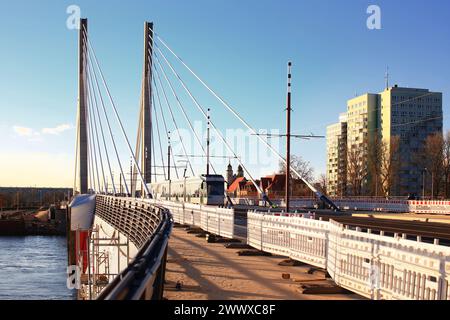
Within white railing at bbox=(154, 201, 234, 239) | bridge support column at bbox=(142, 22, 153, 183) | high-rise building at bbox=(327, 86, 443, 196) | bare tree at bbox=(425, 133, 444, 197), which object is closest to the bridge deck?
white railing at bbox=(154, 201, 234, 239)

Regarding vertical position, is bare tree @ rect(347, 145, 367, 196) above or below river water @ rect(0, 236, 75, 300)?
above

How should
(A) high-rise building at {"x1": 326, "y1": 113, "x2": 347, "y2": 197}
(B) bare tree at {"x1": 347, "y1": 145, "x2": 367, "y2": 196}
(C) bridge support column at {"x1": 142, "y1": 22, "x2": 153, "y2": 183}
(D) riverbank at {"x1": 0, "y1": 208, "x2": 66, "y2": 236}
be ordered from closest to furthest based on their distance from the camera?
1. (C) bridge support column at {"x1": 142, "y1": 22, "x2": 153, "y2": 183}
2. (B) bare tree at {"x1": 347, "y1": 145, "x2": 367, "y2": 196}
3. (D) riverbank at {"x1": 0, "y1": 208, "x2": 66, "y2": 236}
4. (A) high-rise building at {"x1": 326, "y1": 113, "x2": 347, "y2": 197}

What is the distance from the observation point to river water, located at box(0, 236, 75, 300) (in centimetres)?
3838

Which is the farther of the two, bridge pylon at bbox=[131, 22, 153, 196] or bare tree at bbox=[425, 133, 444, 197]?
bare tree at bbox=[425, 133, 444, 197]

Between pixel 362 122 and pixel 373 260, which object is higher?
pixel 362 122

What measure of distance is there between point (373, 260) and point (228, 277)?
4.25 m

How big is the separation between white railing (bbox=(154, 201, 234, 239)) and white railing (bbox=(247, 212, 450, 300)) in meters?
8.05

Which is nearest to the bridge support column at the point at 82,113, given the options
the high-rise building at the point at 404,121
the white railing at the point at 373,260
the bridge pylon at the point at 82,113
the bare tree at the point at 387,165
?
the bridge pylon at the point at 82,113

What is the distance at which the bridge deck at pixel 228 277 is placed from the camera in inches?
423

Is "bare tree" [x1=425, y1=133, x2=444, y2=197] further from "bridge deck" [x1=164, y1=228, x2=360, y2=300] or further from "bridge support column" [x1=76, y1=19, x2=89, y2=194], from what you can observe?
"bridge deck" [x1=164, y1=228, x2=360, y2=300]

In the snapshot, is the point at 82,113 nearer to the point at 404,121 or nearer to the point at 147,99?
the point at 147,99

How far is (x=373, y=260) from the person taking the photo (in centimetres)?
962

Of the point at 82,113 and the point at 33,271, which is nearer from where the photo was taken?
the point at 33,271

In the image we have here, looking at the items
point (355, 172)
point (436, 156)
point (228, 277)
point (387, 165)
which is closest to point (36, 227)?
point (355, 172)
